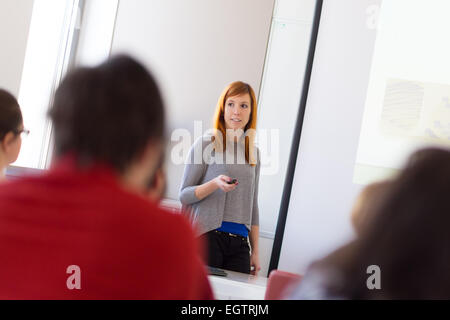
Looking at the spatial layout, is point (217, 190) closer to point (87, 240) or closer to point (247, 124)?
point (247, 124)

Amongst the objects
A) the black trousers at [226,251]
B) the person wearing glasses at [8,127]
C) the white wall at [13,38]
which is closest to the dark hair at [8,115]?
the person wearing glasses at [8,127]

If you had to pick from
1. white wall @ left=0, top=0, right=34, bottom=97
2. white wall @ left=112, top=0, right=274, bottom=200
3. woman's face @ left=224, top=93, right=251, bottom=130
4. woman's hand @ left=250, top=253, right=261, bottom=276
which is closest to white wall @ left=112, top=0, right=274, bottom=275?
white wall @ left=112, top=0, right=274, bottom=200

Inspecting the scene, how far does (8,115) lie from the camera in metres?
1.63

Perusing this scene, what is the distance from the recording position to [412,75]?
2.92 metres

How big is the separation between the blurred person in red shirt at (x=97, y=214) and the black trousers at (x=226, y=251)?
1.59 meters

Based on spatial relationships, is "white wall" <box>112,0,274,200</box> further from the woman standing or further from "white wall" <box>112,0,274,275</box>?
the woman standing

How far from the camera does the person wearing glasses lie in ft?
5.32

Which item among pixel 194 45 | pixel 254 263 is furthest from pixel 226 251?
pixel 194 45

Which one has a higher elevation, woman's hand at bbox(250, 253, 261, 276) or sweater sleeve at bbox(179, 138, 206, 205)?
sweater sleeve at bbox(179, 138, 206, 205)

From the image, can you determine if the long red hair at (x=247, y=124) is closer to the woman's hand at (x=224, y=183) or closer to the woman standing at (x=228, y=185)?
the woman standing at (x=228, y=185)

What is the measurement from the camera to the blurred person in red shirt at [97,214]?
31.2 inches

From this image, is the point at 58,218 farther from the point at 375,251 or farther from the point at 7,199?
the point at 375,251

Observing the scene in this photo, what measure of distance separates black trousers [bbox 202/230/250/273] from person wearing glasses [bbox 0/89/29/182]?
1.09m
